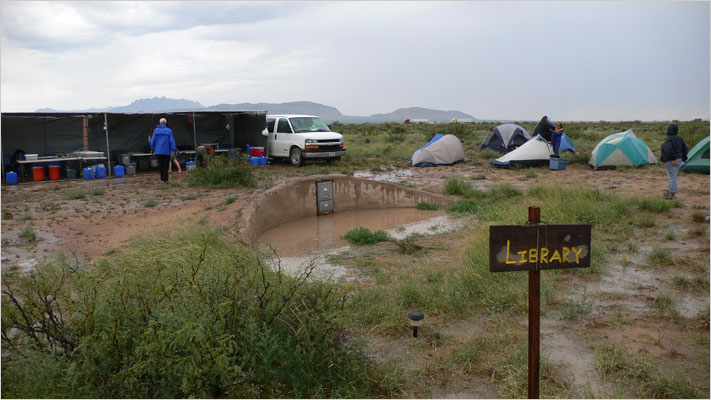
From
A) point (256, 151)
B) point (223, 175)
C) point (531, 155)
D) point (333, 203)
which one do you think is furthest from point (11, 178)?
point (531, 155)

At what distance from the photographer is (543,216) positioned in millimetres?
9391

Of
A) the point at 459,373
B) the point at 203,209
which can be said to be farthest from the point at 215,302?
the point at 203,209

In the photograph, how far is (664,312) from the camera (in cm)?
566

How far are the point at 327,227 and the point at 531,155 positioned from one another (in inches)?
455

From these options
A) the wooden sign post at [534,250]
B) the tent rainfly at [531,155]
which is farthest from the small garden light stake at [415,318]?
the tent rainfly at [531,155]

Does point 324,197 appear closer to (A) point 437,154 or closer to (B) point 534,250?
(A) point 437,154

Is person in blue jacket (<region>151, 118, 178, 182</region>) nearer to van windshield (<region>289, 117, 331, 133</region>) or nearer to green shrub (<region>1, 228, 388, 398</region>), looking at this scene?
van windshield (<region>289, 117, 331, 133</region>)

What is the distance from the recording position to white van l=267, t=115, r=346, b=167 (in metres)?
19.8

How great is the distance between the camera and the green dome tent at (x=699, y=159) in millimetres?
18031

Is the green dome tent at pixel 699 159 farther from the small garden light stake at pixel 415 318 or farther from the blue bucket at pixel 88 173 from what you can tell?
the blue bucket at pixel 88 173

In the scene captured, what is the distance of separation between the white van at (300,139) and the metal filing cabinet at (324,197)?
19.6 feet

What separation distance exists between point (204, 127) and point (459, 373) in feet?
60.9

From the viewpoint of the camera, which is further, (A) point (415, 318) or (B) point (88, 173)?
(B) point (88, 173)

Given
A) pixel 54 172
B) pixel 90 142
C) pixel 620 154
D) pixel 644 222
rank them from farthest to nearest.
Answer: pixel 620 154 < pixel 90 142 < pixel 54 172 < pixel 644 222
